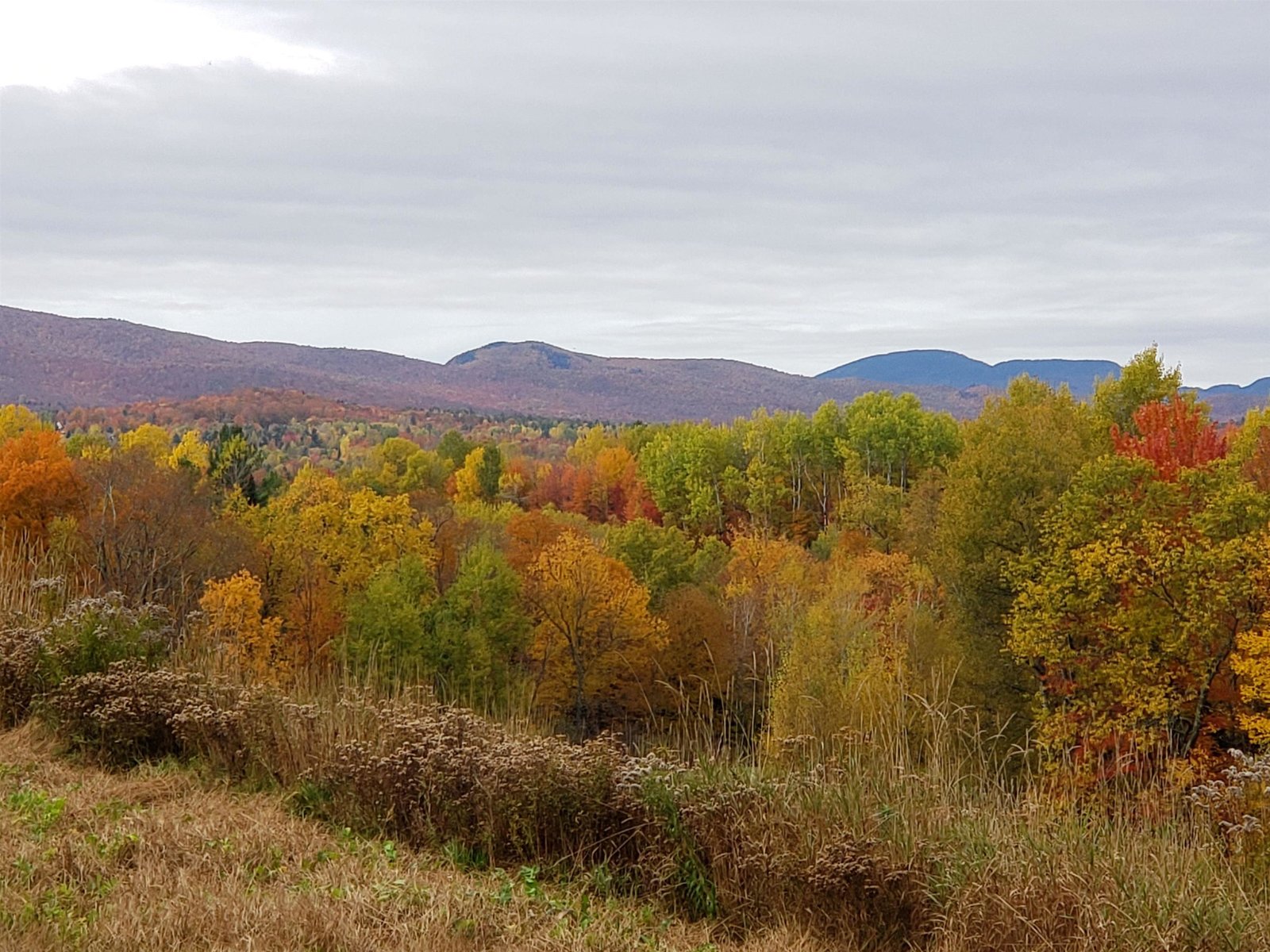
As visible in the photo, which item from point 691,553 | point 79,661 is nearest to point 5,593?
point 79,661

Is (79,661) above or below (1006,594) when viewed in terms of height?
above

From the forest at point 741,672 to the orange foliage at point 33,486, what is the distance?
125 mm

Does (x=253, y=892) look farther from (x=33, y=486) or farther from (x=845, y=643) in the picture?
(x=33, y=486)

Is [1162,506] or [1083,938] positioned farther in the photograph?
[1162,506]

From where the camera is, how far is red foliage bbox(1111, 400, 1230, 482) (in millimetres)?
30281

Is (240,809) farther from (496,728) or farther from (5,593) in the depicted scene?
(5,593)

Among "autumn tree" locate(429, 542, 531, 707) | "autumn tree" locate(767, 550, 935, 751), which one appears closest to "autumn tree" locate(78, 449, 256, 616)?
"autumn tree" locate(429, 542, 531, 707)

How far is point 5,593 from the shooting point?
923 centimetres

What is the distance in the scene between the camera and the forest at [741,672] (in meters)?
4.91

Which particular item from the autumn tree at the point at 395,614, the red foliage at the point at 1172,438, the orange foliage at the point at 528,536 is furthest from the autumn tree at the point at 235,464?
the red foliage at the point at 1172,438

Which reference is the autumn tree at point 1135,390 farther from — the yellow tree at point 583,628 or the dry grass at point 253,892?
the dry grass at point 253,892

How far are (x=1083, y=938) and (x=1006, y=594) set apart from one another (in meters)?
21.0

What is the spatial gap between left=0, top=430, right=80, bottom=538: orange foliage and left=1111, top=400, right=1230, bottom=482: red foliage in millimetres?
33995

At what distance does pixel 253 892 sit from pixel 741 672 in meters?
31.0
